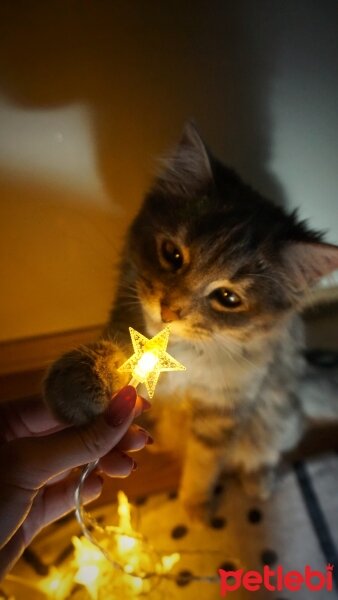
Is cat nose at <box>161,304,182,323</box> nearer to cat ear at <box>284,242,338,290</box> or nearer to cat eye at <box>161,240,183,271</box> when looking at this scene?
cat eye at <box>161,240,183,271</box>

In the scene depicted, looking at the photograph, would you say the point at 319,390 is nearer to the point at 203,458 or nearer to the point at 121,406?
the point at 203,458

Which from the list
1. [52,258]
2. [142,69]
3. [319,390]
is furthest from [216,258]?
[319,390]

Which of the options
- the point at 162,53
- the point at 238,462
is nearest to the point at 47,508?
the point at 238,462

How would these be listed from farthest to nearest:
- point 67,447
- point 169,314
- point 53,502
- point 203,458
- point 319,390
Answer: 1. point 319,390
2. point 203,458
3. point 53,502
4. point 169,314
5. point 67,447

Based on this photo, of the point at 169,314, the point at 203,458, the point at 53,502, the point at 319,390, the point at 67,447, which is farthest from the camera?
the point at 319,390

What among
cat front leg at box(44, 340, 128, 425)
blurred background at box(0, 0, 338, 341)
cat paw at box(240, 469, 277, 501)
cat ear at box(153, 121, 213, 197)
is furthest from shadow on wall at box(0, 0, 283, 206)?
cat paw at box(240, 469, 277, 501)

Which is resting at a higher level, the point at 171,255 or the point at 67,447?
the point at 171,255
